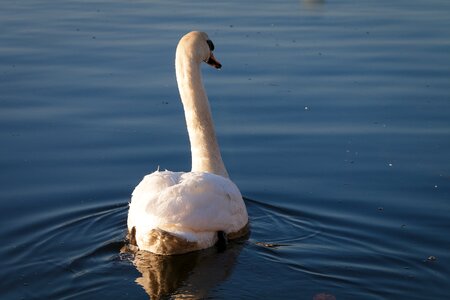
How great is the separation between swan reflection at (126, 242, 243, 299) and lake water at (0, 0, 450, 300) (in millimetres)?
19

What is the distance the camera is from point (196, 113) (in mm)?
10117

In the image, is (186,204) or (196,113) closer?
(186,204)

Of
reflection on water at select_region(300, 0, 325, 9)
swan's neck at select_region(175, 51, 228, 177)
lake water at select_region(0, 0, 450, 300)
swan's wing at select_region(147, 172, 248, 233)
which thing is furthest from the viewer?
reflection on water at select_region(300, 0, 325, 9)

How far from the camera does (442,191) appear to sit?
32.5 feet

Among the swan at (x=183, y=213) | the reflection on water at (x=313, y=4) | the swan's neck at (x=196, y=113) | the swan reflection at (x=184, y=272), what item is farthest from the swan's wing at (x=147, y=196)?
the reflection on water at (x=313, y=4)

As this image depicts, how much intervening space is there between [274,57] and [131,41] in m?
2.50

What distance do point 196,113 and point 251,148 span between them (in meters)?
1.27

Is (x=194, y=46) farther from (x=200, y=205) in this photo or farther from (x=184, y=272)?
(x=184, y=272)

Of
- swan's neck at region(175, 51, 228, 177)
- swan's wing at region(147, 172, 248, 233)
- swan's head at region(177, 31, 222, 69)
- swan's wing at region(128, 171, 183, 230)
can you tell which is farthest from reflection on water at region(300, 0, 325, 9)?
swan's wing at region(128, 171, 183, 230)

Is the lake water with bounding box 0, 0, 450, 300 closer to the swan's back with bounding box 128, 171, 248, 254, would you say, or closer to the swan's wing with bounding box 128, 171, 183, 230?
the swan's back with bounding box 128, 171, 248, 254

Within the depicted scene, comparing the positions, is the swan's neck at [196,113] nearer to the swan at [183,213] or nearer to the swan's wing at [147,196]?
the swan at [183,213]

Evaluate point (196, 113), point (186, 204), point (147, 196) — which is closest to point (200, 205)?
point (186, 204)

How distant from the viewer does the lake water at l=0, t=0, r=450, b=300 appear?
7.99m

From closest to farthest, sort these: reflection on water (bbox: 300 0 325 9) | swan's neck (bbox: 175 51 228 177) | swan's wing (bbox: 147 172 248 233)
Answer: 1. swan's wing (bbox: 147 172 248 233)
2. swan's neck (bbox: 175 51 228 177)
3. reflection on water (bbox: 300 0 325 9)
